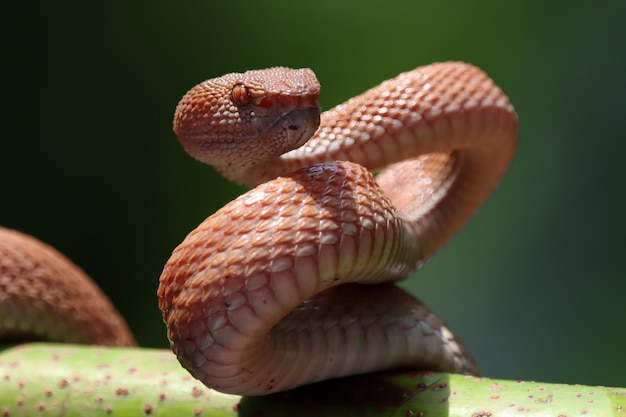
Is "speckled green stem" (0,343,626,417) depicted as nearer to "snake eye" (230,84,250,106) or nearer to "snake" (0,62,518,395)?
"snake" (0,62,518,395)

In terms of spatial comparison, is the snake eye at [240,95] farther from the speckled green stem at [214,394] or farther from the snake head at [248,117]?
the speckled green stem at [214,394]

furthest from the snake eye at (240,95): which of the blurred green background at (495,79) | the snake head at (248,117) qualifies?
the blurred green background at (495,79)

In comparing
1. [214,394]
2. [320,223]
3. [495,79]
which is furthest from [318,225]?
[495,79]

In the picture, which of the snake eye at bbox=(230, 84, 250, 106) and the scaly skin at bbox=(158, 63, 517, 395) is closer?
the scaly skin at bbox=(158, 63, 517, 395)

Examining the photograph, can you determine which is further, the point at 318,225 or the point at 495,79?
the point at 495,79

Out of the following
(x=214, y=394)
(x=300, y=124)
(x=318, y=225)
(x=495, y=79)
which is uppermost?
(x=300, y=124)

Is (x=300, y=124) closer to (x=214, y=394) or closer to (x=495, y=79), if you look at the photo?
(x=214, y=394)

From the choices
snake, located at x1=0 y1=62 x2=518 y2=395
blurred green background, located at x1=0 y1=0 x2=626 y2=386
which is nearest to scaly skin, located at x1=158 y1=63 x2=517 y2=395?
snake, located at x1=0 y1=62 x2=518 y2=395
